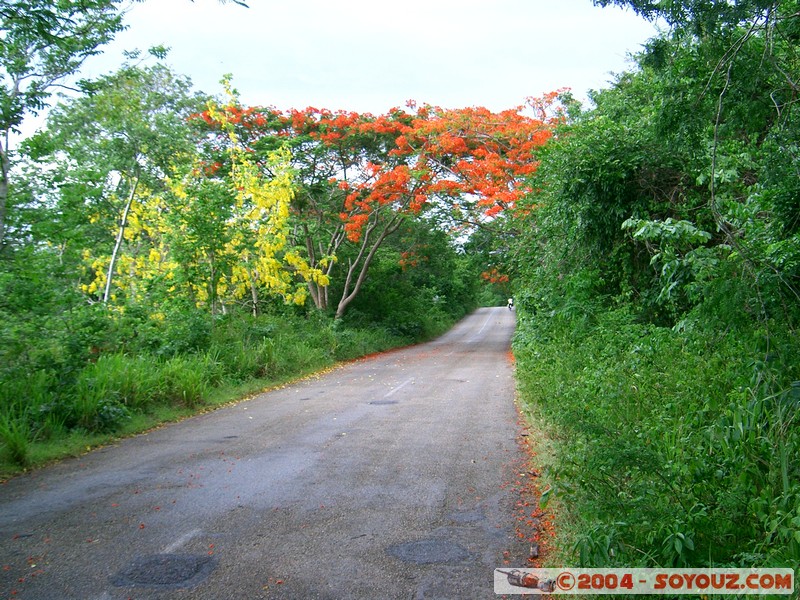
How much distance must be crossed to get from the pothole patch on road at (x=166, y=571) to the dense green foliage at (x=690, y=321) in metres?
2.54

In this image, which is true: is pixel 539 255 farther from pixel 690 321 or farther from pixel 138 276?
pixel 138 276

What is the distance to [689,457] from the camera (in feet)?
14.9

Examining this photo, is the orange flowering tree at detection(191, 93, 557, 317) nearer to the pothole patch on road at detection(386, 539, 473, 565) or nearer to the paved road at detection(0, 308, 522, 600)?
the paved road at detection(0, 308, 522, 600)

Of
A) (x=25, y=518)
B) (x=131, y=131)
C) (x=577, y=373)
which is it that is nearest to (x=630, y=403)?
(x=577, y=373)

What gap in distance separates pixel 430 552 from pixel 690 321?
4.28m

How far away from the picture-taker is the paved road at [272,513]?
4129 millimetres

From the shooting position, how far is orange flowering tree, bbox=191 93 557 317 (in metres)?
18.7

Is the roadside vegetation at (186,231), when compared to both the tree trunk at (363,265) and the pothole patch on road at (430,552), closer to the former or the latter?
the tree trunk at (363,265)

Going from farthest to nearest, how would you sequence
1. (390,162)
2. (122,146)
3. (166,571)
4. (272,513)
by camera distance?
(390,162) → (122,146) → (272,513) → (166,571)

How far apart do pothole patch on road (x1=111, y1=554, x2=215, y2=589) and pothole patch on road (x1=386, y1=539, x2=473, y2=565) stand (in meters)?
1.34

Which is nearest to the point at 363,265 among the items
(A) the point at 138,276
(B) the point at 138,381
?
(A) the point at 138,276

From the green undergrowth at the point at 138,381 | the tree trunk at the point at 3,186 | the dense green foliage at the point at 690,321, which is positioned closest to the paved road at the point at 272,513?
the green undergrowth at the point at 138,381

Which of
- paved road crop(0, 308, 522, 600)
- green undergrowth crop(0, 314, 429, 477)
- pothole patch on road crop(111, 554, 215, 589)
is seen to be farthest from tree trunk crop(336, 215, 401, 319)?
pothole patch on road crop(111, 554, 215, 589)

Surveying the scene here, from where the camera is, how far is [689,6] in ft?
18.0
